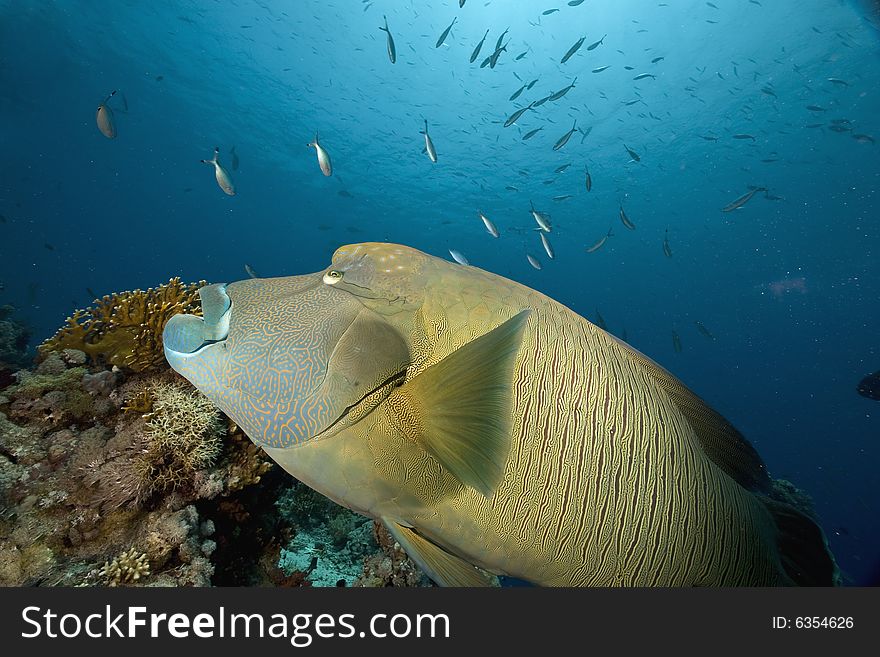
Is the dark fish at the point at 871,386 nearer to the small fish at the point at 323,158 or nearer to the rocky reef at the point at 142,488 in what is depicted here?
the rocky reef at the point at 142,488

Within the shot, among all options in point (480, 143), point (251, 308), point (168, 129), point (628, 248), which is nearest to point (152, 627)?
point (251, 308)

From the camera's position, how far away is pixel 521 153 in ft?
145

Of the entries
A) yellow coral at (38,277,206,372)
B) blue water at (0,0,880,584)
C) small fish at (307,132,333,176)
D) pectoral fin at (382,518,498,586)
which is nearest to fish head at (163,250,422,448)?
pectoral fin at (382,518,498,586)

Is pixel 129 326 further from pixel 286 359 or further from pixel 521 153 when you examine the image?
pixel 521 153

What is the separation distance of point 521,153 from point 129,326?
4657cm

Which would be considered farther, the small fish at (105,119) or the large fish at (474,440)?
the small fish at (105,119)

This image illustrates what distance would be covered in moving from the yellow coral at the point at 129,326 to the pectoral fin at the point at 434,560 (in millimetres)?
2833

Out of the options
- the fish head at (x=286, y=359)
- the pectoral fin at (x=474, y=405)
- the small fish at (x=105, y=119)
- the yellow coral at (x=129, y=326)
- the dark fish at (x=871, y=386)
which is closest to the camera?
the pectoral fin at (x=474, y=405)

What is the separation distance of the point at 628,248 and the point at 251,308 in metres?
86.4

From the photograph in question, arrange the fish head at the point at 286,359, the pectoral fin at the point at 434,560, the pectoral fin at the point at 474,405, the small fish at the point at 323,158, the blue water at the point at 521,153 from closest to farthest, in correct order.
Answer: the pectoral fin at the point at 474,405, the fish head at the point at 286,359, the pectoral fin at the point at 434,560, the small fish at the point at 323,158, the blue water at the point at 521,153

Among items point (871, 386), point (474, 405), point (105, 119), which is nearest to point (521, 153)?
point (871, 386)

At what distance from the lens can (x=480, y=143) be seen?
42.8 meters

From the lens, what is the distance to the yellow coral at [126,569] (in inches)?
82.7

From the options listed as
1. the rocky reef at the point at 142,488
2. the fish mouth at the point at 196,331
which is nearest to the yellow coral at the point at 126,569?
the rocky reef at the point at 142,488
